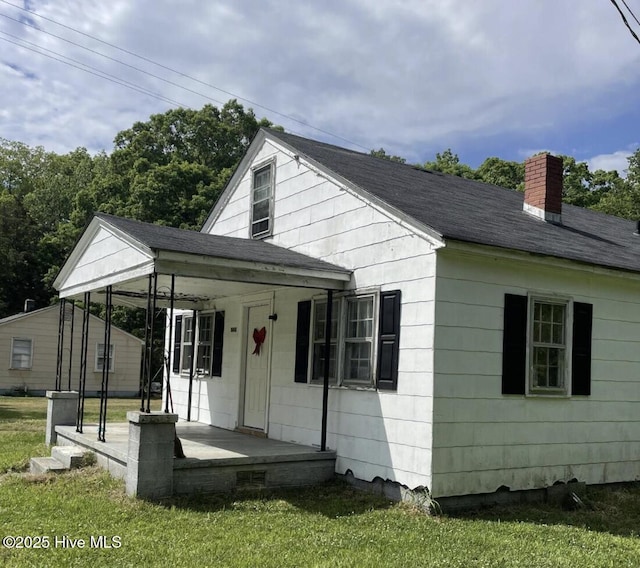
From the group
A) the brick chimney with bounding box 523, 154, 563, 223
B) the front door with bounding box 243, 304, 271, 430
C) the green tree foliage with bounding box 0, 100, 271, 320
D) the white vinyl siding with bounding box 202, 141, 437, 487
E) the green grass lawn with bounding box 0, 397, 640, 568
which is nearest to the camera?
the green grass lawn with bounding box 0, 397, 640, 568

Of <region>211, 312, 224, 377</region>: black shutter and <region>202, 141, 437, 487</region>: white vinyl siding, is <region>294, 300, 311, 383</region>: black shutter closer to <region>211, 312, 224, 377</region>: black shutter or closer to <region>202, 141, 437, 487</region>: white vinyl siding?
<region>202, 141, 437, 487</region>: white vinyl siding

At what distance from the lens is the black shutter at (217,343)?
41.6ft

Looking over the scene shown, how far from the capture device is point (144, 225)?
380 inches

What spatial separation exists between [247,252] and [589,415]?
500cm

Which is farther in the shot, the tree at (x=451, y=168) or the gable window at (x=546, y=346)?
the tree at (x=451, y=168)

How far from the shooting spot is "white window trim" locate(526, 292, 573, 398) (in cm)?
860

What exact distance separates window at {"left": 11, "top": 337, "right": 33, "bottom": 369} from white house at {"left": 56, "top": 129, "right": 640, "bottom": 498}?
17.1 m

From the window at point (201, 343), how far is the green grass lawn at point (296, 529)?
418cm

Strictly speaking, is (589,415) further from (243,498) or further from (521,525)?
(243,498)

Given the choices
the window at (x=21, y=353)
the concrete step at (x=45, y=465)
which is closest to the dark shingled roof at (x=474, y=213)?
the concrete step at (x=45, y=465)

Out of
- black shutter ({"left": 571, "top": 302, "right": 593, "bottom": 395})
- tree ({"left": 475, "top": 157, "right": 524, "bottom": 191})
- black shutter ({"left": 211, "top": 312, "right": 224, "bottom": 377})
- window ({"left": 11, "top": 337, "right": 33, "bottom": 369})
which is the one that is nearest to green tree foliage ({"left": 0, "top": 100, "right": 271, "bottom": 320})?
window ({"left": 11, "top": 337, "right": 33, "bottom": 369})

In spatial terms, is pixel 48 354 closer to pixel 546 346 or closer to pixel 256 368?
pixel 256 368

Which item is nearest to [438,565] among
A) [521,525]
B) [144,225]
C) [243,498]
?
[521,525]

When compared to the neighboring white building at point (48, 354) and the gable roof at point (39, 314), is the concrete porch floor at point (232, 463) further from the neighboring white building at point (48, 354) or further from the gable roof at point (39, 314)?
the gable roof at point (39, 314)
